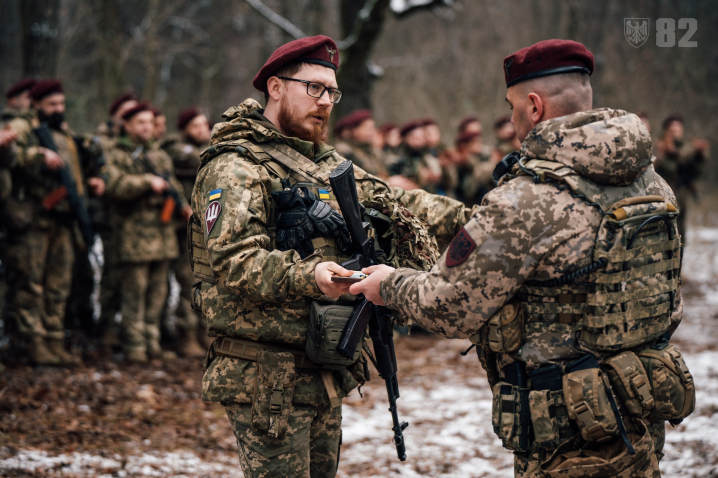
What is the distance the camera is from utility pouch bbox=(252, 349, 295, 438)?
253 cm

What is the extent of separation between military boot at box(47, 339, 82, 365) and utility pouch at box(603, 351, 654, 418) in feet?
17.4

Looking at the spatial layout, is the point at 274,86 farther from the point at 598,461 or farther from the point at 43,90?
the point at 43,90

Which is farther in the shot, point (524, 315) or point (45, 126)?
point (45, 126)

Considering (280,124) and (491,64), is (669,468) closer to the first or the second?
(280,124)

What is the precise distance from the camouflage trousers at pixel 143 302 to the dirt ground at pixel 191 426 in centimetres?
35

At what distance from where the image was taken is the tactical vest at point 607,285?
85.5 inches

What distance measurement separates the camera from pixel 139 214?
666 cm

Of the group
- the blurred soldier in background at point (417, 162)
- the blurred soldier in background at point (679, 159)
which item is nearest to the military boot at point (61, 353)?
the blurred soldier in background at point (417, 162)

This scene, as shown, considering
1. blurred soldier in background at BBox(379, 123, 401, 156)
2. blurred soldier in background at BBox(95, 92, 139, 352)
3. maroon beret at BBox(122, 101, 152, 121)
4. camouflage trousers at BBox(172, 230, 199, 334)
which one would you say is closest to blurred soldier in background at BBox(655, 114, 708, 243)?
blurred soldier in background at BBox(379, 123, 401, 156)

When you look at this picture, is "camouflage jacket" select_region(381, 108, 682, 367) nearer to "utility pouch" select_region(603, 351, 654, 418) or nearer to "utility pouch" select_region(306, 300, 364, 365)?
"utility pouch" select_region(603, 351, 654, 418)

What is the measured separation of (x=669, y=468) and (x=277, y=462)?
119 inches

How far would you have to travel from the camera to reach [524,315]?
2.30m

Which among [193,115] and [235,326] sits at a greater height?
[193,115]

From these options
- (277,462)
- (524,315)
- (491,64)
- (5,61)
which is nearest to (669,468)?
(524,315)
